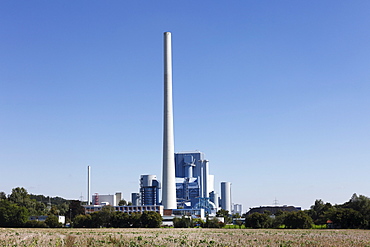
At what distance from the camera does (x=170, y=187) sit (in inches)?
6117

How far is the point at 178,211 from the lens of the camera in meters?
161

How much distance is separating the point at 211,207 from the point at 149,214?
69.8 m

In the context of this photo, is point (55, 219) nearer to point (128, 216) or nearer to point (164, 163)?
point (128, 216)

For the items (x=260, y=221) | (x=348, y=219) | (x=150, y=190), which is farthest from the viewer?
(x=150, y=190)

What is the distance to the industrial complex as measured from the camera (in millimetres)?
147750

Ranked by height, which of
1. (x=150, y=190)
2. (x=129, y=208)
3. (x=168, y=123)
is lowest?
(x=129, y=208)

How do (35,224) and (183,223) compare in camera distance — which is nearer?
(35,224)

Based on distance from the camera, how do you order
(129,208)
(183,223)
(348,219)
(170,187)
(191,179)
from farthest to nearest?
(191,179), (129,208), (170,187), (183,223), (348,219)

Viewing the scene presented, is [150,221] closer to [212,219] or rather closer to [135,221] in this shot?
[135,221]

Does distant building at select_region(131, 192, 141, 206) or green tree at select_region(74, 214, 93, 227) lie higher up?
distant building at select_region(131, 192, 141, 206)

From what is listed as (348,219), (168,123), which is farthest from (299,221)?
(168,123)

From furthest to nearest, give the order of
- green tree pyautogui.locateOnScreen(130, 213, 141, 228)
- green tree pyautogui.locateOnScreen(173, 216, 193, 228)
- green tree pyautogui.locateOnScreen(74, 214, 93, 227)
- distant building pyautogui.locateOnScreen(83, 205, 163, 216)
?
distant building pyautogui.locateOnScreen(83, 205, 163, 216) → green tree pyautogui.locateOnScreen(74, 214, 93, 227) → green tree pyautogui.locateOnScreen(173, 216, 193, 228) → green tree pyautogui.locateOnScreen(130, 213, 141, 228)

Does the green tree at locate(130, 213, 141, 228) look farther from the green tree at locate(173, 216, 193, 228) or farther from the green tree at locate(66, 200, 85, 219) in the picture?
the green tree at locate(66, 200, 85, 219)

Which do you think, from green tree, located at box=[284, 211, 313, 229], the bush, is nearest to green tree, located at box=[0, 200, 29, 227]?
the bush
